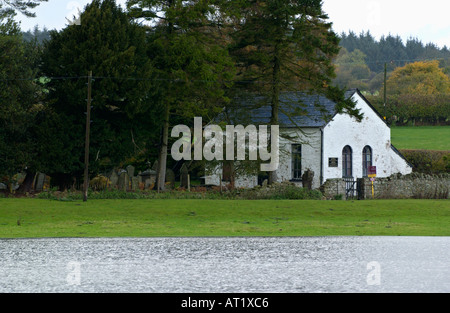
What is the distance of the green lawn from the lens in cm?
6402

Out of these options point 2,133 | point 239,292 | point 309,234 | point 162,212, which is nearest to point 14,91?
point 2,133

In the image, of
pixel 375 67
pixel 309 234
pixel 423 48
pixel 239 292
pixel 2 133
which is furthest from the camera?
pixel 423 48

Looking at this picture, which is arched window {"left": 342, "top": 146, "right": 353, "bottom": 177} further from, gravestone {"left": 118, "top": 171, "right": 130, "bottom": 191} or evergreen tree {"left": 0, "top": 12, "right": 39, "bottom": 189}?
evergreen tree {"left": 0, "top": 12, "right": 39, "bottom": 189}

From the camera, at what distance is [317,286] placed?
1084 centimetres

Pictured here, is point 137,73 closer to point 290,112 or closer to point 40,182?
point 40,182

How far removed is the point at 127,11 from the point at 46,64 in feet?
20.6

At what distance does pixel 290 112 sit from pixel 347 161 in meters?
7.51

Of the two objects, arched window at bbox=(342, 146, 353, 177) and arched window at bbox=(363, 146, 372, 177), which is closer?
arched window at bbox=(342, 146, 353, 177)

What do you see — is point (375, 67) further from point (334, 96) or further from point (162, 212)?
point (162, 212)

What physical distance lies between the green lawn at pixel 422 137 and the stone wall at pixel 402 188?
25.5 m

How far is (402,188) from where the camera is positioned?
37312mm

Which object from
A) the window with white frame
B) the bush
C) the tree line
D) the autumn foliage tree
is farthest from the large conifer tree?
the autumn foliage tree

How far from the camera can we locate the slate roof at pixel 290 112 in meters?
41.3

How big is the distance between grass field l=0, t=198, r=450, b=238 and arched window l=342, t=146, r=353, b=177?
14438 mm
